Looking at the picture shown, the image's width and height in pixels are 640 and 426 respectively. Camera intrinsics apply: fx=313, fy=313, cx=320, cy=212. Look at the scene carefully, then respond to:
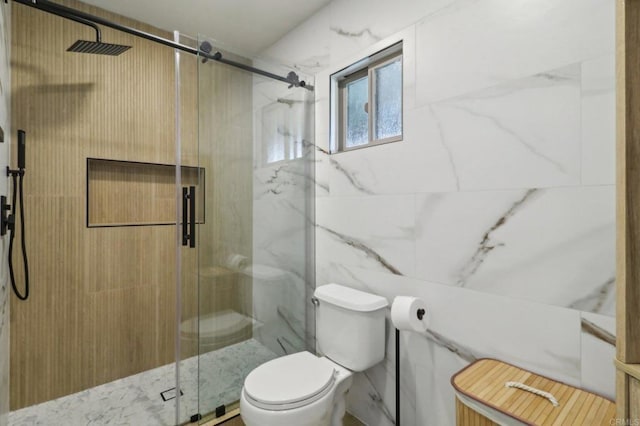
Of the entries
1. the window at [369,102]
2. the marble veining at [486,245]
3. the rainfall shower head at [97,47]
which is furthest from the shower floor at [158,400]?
the rainfall shower head at [97,47]

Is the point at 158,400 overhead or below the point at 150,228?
below

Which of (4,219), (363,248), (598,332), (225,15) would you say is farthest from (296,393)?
(225,15)

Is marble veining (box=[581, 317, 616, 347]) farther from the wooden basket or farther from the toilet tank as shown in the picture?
the toilet tank

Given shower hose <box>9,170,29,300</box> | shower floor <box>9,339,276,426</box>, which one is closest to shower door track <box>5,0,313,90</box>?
shower hose <box>9,170,29,300</box>

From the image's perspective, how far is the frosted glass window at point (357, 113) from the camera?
192 cm

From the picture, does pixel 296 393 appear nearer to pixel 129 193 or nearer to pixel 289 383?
pixel 289 383

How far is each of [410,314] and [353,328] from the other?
13.7 inches

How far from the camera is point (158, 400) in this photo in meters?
2.05

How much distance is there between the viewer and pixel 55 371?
204 cm

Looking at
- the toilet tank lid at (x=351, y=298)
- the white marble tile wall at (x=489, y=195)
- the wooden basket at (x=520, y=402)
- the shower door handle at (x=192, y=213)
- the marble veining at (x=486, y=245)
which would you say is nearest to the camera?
the wooden basket at (x=520, y=402)

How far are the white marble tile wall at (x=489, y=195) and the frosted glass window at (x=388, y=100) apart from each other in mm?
117

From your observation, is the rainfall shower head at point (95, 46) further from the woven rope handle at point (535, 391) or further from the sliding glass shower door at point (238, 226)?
the woven rope handle at point (535, 391)

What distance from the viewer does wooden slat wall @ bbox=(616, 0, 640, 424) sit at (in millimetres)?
755

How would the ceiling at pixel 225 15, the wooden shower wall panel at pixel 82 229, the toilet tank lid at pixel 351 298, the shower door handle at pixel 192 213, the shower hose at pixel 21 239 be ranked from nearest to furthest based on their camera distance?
the toilet tank lid at pixel 351 298, the shower door handle at pixel 192 213, the shower hose at pixel 21 239, the wooden shower wall panel at pixel 82 229, the ceiling at pixel 225 15
